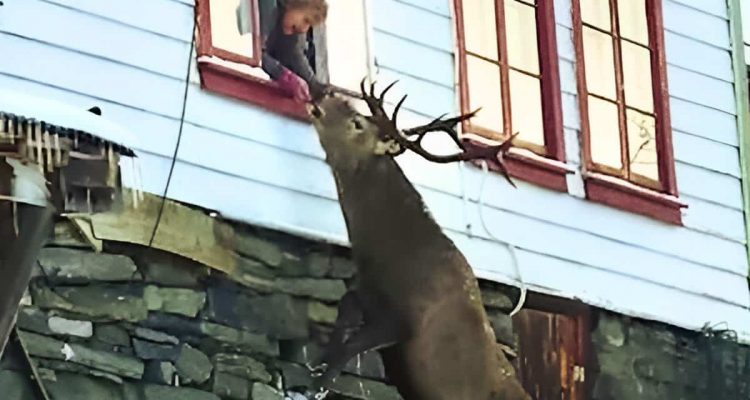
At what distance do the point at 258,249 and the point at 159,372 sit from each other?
51cm

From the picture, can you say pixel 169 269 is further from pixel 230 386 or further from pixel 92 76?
Answer: pixel 92 76

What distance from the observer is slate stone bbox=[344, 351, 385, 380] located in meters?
5.57

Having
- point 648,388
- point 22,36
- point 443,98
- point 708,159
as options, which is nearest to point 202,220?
point 22,36

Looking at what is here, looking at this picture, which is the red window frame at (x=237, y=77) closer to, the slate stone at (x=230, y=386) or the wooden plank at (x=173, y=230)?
the wooden plank at (x=173, y=230)

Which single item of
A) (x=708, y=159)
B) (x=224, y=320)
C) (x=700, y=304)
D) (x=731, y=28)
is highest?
(x=731, y=28)

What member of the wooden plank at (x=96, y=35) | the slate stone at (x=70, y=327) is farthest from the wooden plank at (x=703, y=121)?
the slate stone at (x=70, y=327)

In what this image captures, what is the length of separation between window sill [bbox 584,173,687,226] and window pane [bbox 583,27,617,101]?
0.34 meters

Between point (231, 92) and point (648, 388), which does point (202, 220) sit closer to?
point (231, 92)

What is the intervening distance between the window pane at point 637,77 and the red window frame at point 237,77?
1607 millimetres

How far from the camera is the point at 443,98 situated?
609cm

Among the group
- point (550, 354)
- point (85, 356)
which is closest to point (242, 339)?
point (85, 356)

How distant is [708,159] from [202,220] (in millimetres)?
2373

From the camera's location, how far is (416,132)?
19.0 feet

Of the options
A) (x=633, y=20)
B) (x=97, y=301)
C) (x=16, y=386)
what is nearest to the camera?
(x=16, y=386)
